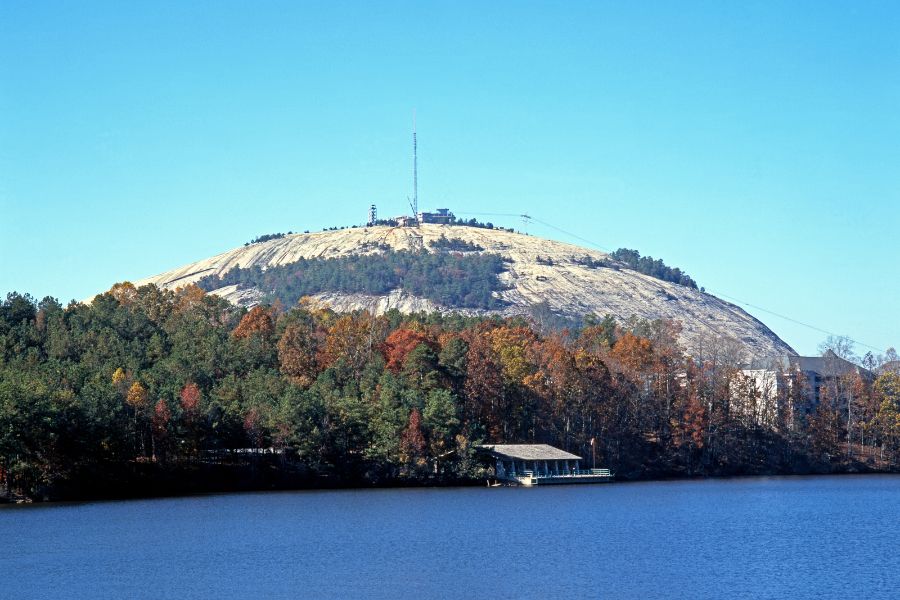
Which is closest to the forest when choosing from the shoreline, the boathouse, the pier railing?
the shoreline

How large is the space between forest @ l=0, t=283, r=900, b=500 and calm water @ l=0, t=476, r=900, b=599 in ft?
25.9

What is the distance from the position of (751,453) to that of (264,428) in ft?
191

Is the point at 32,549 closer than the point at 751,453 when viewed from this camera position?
Yes

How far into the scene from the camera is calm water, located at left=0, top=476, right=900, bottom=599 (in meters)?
47.3

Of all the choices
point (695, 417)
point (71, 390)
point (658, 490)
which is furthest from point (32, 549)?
point (695, 417)

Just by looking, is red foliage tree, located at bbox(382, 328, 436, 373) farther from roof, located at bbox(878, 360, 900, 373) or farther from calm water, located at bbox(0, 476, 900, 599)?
roof, located at bbox(878, 360, 900, 373)

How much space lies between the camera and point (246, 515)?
74688mm

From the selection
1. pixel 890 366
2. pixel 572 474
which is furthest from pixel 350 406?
pixel 890 366

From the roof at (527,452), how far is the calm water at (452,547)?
54.9 ft

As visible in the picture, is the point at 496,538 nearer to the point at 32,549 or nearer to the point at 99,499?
the point at 32,549

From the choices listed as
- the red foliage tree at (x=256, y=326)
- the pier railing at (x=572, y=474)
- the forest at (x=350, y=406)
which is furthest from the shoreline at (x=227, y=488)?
the red foliage tree at (x=256, y=326)

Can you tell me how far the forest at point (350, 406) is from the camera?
91.8m

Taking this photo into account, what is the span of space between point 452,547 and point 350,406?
45.8 m

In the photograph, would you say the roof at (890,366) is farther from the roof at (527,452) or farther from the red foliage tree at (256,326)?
the red foliage tree at (256,326)
